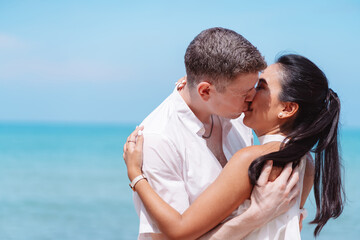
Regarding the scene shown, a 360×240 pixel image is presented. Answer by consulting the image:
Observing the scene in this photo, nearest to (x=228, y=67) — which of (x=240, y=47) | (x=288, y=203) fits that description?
(x=240, y=47)

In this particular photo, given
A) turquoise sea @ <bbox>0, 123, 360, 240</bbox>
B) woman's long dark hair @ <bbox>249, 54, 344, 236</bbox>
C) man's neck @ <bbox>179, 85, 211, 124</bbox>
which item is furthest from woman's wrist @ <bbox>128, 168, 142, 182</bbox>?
turquoise sea @ <bbox>0, 123, 360, 240</bbox>

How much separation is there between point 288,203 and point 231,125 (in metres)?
0.70

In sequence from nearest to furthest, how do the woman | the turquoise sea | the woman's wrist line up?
the woman, the woman's wrist, the turquoise sea

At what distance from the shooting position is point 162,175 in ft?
9.13

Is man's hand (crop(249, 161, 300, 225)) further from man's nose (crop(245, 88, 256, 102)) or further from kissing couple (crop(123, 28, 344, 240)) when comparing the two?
man's nose (crop(245, 88, 256, 102))

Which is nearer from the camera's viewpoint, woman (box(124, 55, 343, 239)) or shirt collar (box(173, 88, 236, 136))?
woman (box(124, 55, 343, 239))

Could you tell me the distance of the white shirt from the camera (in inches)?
109

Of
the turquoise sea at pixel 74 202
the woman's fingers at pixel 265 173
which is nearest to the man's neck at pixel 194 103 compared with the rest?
the woman's fingers at pixel 265 173

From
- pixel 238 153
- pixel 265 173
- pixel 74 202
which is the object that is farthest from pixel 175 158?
pixel 74 202

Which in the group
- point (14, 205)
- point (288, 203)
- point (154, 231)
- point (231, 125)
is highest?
point (14, 205)

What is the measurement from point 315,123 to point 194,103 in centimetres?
66

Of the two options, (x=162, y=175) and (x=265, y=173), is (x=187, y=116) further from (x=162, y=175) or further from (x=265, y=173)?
(x=265, y=173)

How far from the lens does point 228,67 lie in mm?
2742

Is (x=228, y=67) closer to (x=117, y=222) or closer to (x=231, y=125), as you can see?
(x=231, y=125)
